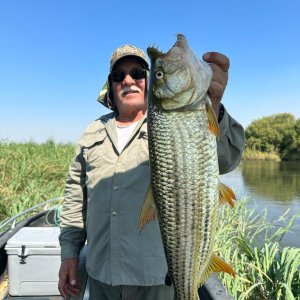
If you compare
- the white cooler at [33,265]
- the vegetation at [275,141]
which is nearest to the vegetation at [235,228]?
the white cooler at [33,265]

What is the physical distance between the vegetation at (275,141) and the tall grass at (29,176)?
56.1 meters

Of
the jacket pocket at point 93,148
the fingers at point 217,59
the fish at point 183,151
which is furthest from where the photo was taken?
the jacket pocket at point 93,148

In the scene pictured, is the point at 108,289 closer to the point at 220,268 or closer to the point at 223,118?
the point at 220,268

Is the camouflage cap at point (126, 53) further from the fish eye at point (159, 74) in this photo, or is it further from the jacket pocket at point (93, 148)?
the fish eye at point (159, 74)

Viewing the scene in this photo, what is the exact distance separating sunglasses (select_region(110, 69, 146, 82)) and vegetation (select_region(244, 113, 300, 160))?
6535 centimetres

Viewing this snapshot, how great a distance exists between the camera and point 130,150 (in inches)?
110

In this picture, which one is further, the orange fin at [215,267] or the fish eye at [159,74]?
the orange fin at [215,267]

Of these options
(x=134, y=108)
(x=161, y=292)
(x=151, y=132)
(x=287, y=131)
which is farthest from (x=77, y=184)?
(x=287, y=131)

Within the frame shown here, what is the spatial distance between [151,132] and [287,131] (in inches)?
2824

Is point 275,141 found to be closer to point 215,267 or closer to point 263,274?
point 263,274

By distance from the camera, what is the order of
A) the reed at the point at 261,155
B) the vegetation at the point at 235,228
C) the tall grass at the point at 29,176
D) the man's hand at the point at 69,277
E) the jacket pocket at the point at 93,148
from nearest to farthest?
the jacket pocket at the point at 93,148 → the man's hand at the point at 69,277 → the vegetation at the point at 235,228 → the tall grass at the point at 29,176 → the reed at the point at 261,155

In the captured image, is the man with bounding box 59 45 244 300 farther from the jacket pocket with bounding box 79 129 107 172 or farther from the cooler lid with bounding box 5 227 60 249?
the cooler lid with bounding box 5 227 60 249

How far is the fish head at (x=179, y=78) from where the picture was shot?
6.00 ft

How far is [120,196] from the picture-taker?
→ 269 cm
